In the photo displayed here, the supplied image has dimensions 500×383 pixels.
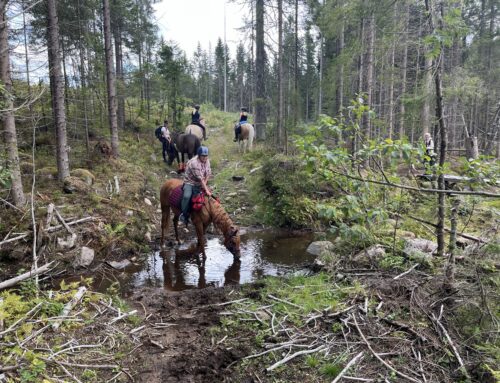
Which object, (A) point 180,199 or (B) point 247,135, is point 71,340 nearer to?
(A) point 180,199

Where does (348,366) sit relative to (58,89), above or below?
below

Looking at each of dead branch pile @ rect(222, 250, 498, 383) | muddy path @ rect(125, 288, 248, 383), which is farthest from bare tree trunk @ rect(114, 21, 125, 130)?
dead branch pile @ rect(222, 250, 498, 383)

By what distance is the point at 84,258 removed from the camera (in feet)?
21.5

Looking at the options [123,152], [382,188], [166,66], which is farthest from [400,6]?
[166,66]

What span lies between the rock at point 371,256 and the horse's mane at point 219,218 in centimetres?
279

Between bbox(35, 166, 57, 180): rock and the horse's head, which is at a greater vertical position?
bbox(35, 166, 57, 180): rock

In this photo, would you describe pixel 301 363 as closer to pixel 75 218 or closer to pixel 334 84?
pixel 75 218

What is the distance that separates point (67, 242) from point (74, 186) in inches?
100

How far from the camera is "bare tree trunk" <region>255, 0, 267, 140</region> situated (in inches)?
717

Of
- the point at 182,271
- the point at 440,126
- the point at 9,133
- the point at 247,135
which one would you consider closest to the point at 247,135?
the point at 247,135

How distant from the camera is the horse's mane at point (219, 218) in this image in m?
7.39

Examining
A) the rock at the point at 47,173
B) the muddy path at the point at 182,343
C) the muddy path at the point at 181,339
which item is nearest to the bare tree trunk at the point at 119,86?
the rock at the point at 47,173

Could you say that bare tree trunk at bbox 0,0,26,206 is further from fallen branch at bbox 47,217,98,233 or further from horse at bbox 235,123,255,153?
horse at bbox 235,123,255,153

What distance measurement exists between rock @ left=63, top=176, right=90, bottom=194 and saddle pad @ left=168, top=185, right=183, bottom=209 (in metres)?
2.43
